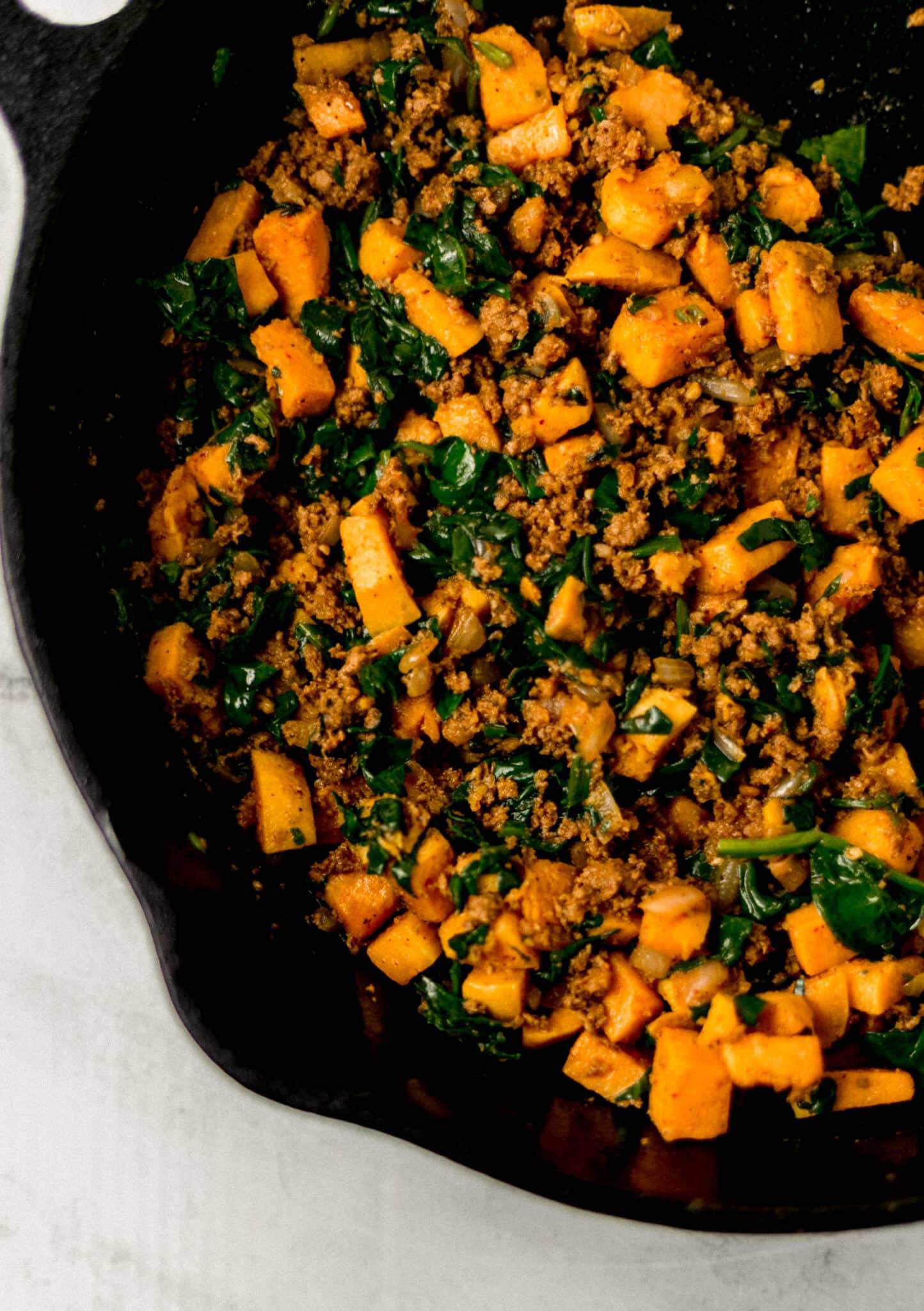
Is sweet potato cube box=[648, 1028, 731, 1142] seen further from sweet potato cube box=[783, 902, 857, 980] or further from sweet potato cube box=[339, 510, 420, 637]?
sweet potato cube box=[339, 510, 420, 637]

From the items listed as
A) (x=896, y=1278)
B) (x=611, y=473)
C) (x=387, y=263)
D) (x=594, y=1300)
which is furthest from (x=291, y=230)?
(x=896, y=1278)

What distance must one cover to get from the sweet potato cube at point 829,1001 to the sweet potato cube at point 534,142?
6.92 ft

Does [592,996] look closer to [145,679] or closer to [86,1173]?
[145,679]

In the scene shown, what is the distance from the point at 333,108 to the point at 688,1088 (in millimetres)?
2508

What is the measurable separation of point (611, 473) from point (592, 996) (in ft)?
4.12

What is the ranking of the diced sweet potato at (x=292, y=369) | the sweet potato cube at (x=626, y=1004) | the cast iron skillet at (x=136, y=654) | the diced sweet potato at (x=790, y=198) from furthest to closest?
1. the diced sweet potato at (x=790, y=198)
2. the diced sweet potato at (x=292, y=369)
3. the sweet potato cube at (x=626, y=1004)
4. the cast iron skillet at (x=136, y=654)

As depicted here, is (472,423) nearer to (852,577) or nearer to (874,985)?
(852,577)

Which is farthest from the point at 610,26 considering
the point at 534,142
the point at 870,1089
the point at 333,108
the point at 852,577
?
the point at 870,1089

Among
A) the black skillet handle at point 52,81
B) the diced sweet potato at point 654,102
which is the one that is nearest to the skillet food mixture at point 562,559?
the diced sweet potato at point 654,102

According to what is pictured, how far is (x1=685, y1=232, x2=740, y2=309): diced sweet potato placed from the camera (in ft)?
9.26

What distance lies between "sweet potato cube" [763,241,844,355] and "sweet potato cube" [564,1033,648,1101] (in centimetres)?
174

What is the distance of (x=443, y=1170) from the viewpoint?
126 inches

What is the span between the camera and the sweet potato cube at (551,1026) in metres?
2.78

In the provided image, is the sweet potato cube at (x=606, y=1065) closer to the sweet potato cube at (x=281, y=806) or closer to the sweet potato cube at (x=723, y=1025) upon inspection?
the sweet potato cube at (x=723, y=1025)
